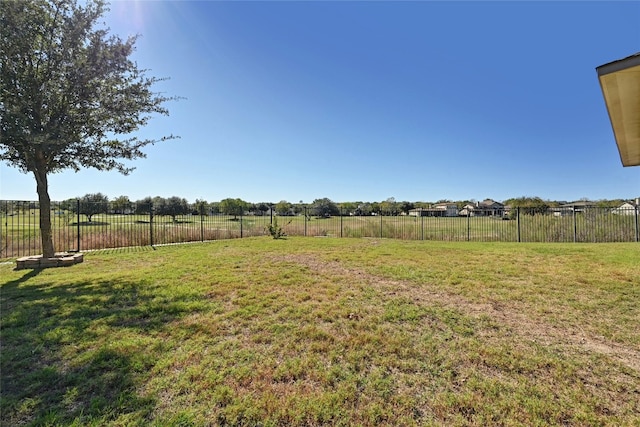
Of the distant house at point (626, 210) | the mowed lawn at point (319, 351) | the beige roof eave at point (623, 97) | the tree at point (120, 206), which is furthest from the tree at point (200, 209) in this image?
the distant house at point (626, 210)

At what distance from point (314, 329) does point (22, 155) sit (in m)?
8.32

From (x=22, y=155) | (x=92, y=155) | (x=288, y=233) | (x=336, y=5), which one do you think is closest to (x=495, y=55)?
(x=336, y=5)

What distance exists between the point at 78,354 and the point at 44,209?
613 centimetres

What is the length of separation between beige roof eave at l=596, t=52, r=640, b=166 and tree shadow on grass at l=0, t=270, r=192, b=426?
480 cm

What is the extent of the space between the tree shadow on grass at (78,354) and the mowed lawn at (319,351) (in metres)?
0.01

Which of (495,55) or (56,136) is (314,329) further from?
(495,55)

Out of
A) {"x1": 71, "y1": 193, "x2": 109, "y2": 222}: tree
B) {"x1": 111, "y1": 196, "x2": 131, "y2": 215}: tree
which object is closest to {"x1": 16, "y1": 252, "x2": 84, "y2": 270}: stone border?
{"x1": 71, "y1": 193, "x2": 109, "y2": 222}: tree

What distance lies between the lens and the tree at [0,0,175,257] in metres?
5.37

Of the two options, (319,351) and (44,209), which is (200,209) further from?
(319,351)

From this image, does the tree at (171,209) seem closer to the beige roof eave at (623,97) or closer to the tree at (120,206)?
the tree at (120,206)

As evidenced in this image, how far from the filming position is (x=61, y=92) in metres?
5.93

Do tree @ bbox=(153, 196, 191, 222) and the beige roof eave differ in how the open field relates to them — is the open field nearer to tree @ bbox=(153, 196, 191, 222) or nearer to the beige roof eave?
tree @ bbox=(153, 196, 191, 222)

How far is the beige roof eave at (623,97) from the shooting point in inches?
95.1

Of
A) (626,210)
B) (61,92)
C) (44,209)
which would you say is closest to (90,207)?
(44,209)
